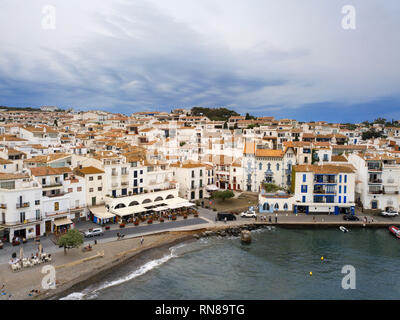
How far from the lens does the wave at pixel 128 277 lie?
26.2 m

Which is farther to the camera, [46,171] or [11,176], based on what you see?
[46,171]

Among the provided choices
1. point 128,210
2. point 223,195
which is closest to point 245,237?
point 223,195

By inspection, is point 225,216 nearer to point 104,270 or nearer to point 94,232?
point 94,232

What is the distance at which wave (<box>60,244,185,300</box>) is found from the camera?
26.2 m

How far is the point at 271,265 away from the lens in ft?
112

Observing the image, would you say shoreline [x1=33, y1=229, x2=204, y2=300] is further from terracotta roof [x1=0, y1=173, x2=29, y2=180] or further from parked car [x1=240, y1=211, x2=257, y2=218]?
terracotta roof [x1=0, y1=173, x2=29, y2=180]

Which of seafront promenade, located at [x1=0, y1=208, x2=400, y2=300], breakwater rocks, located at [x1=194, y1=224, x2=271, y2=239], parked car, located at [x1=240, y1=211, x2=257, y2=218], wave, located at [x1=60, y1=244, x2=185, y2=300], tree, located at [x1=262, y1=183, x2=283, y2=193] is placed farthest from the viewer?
tree, located at [x1=262, y1=183, x2=283, y2=193]

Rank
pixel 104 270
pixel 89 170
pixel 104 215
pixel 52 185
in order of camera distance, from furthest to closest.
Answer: pixel 89 170, pixel 104 215, pixel 52 185, pixel 104 270

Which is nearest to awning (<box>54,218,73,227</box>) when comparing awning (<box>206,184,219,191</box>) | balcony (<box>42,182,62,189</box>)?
balcony (<box>42,182,62,189</box>)

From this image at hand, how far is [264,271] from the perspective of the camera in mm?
32656

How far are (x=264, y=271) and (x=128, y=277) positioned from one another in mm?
13685

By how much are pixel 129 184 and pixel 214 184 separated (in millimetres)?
18779
